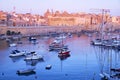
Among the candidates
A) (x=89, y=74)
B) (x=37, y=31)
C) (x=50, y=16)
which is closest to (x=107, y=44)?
(x=89, y=74)

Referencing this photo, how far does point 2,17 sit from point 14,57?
1281 cm

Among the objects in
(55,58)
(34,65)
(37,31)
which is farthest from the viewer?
(37,31)

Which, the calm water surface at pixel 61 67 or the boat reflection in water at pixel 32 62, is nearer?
the calm water surface at pixel 61 67

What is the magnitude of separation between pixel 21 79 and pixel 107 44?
6.47 m

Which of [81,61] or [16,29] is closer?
[81,61]

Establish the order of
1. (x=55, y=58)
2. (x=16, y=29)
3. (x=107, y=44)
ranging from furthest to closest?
(x=16, y=29), (x=107, y=44), (x=55, y=58)

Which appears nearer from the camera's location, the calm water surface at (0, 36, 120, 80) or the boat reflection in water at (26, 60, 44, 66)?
the calm water surface at (0, 36, 120, 80)

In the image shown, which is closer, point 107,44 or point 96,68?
point 96,68

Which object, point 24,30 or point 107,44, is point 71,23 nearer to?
point 24,30

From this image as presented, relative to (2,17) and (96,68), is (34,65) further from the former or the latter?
(2,17)

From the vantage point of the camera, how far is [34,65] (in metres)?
8.66

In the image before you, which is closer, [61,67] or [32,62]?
[61,67]

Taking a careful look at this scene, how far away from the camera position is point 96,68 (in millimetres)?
8047

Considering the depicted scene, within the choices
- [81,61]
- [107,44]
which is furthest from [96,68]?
[107,44]
